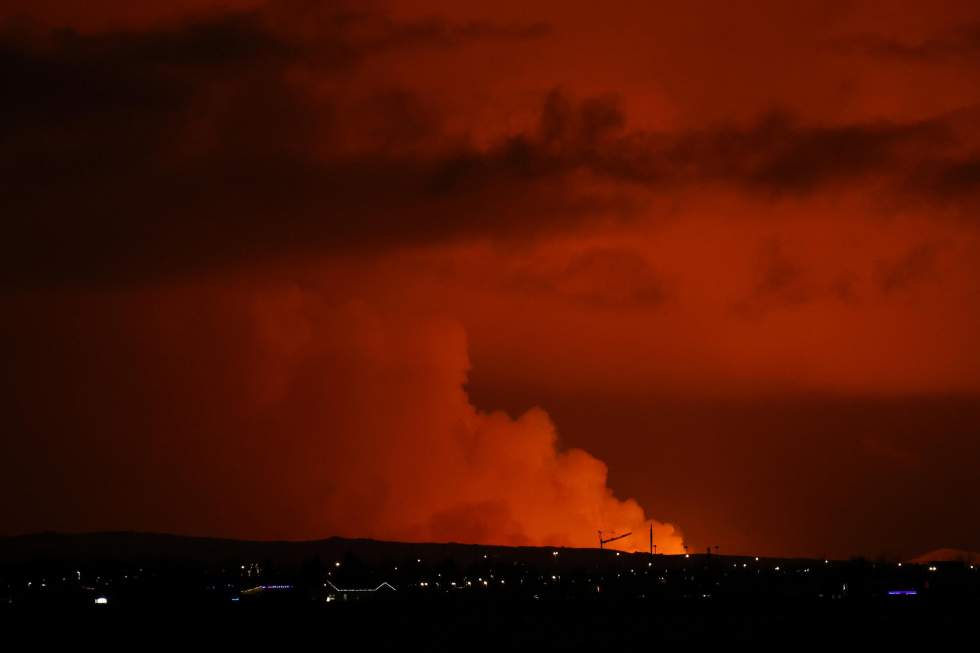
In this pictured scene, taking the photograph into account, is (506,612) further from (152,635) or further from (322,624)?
(152,635)

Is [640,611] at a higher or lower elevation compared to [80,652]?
higher

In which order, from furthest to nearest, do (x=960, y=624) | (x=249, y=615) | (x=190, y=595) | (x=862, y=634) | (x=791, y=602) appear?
1. (x=190, y=595)
2. (x=791, y=602)
3. (x=249, y=615)
4. (x=960, y=624)
5. (x=862, y=634)

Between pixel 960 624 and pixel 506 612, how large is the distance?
4940cm

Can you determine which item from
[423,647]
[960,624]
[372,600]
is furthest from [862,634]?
[372,600]

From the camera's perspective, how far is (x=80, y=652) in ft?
335

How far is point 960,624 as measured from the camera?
130000mm

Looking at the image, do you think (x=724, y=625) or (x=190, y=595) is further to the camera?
(x=190, y=595)

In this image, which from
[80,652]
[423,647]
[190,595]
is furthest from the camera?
[190,595]

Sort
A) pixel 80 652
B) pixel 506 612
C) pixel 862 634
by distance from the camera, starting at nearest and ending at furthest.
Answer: pixel 80 652 < pixel 862 634 < pixel 506 612

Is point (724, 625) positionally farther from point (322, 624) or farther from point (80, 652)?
point (80, 652)

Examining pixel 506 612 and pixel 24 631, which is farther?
pixel 506 612

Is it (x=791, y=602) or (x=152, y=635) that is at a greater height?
(x=791, y=602)

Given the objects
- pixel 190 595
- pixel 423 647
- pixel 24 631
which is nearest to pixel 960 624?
pixel 423 647

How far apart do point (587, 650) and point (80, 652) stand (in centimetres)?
3509
